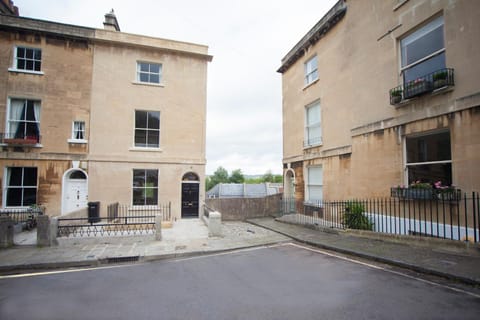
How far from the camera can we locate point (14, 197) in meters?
13.3

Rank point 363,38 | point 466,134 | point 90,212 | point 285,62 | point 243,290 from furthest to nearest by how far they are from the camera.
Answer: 1. point 285,62
2. point 90,212
3. point 363,38
4. point 466,134
5. point 243,290

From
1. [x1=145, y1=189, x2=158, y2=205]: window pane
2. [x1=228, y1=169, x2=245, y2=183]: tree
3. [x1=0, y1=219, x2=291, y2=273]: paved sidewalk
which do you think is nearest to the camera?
[x1=0, y1=219, x2=291, y2=273]: paved sidewalk

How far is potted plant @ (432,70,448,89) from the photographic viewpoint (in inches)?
293

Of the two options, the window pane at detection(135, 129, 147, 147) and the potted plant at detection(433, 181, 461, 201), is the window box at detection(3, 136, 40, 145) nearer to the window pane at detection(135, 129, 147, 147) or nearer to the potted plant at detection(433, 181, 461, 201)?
the window pane at detection(135, 129, 147, 147)

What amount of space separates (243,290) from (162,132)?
40.1 feet

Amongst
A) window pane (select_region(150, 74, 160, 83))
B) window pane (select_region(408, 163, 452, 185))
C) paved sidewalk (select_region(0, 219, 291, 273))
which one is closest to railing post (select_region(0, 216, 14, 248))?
paved sidewalk (select_region(0, 219, 291, 273))

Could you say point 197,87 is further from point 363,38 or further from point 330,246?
point 330,246

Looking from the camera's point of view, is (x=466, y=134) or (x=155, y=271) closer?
(x=155, y=271)

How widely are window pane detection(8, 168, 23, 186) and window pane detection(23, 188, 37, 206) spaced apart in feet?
1.77

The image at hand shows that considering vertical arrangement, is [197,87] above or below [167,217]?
above

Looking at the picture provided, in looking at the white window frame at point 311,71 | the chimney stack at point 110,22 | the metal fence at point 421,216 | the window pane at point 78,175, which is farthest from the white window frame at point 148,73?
the metal fence at point 421,216

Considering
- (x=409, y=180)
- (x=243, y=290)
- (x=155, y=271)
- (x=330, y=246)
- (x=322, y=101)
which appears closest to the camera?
(x=243, y=290)

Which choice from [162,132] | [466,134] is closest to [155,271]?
[466,134]

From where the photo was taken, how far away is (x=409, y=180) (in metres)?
8.79
